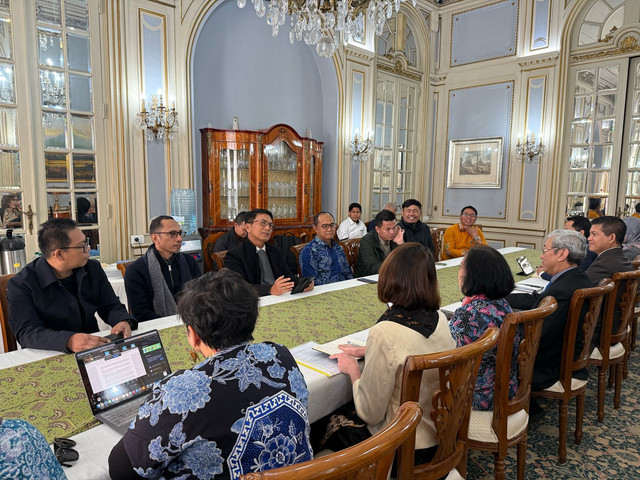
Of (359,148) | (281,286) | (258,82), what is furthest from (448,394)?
(359,148)

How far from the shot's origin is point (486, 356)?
1751 mm

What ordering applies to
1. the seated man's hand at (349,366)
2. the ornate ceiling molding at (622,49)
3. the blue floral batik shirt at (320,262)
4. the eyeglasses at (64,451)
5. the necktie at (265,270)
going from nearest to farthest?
the eyeglasses at (64,451) < the seated man's hand at (349,366) < the necktie at (265,270) < the blue floral batik shirt at (320,262) < the ornate ceiling molding at (622,49)

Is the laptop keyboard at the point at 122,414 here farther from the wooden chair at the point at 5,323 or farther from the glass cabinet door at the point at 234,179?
the glass cabinet door at the point at 234,179

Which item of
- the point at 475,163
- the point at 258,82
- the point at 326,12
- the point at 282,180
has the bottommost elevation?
the point at 282,180

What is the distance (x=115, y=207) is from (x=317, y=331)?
3.32 m

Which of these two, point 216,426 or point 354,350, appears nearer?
point 216,426

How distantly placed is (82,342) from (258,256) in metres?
1.57

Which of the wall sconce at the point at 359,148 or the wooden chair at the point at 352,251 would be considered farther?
the wall sconce at the point at 359,148

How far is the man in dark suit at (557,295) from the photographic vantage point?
2.07 meters

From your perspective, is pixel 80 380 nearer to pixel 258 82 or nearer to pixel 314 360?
pixel 314 360

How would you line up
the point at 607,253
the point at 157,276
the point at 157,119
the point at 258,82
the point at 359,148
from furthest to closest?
the point at 359,148 < the point at 258,82 < the point at 157,119 < the point at 607,253 < the point at 157,276

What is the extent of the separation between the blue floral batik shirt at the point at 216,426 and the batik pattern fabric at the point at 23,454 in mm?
192

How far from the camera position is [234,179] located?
17.4 ft

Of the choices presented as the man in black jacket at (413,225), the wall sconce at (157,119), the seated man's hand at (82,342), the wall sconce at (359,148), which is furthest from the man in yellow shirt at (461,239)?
the seated man's hand at (82,342)
